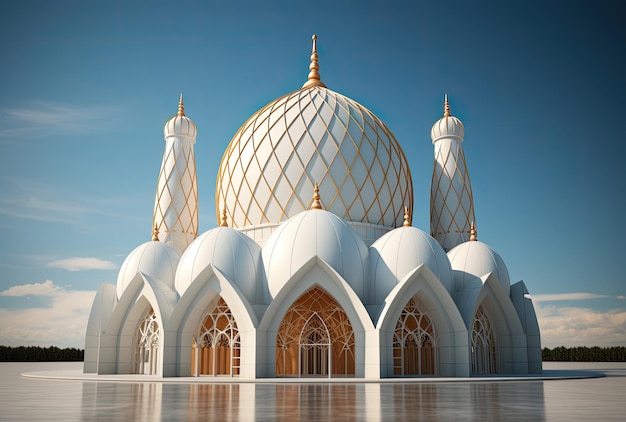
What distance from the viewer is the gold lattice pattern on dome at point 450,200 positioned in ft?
126

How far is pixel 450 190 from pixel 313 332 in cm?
1567

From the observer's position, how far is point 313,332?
1082 inches

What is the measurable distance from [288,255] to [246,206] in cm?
836

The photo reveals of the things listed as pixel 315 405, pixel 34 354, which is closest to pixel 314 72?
pixel 315 405

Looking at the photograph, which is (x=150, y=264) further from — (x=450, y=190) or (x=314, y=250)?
(x=450, y=190)

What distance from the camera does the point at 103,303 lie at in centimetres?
3144

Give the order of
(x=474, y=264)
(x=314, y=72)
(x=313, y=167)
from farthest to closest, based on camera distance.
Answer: (x=314, y=72), (x=313, y=167), (x=474, y=264)

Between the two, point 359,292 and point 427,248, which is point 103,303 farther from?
point 427,248

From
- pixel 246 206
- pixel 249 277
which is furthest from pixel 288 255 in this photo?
pixel 246 206

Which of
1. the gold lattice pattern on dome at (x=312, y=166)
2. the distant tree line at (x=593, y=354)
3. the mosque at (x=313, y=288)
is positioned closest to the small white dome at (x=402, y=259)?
the mosque at (x=313, y=288)

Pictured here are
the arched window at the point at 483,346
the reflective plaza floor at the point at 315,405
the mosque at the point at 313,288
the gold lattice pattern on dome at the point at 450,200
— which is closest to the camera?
the reflective plaza floor at the point at 315,405

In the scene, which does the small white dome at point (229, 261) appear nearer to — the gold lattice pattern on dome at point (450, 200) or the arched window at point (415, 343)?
the arched window at point (415, 343)

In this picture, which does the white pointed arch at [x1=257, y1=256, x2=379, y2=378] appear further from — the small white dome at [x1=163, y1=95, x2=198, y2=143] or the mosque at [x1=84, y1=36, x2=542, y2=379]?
the small white dome at [x1=163, y1=95, x2=198, y2=143]

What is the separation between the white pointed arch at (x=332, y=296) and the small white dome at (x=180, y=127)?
16530mm
